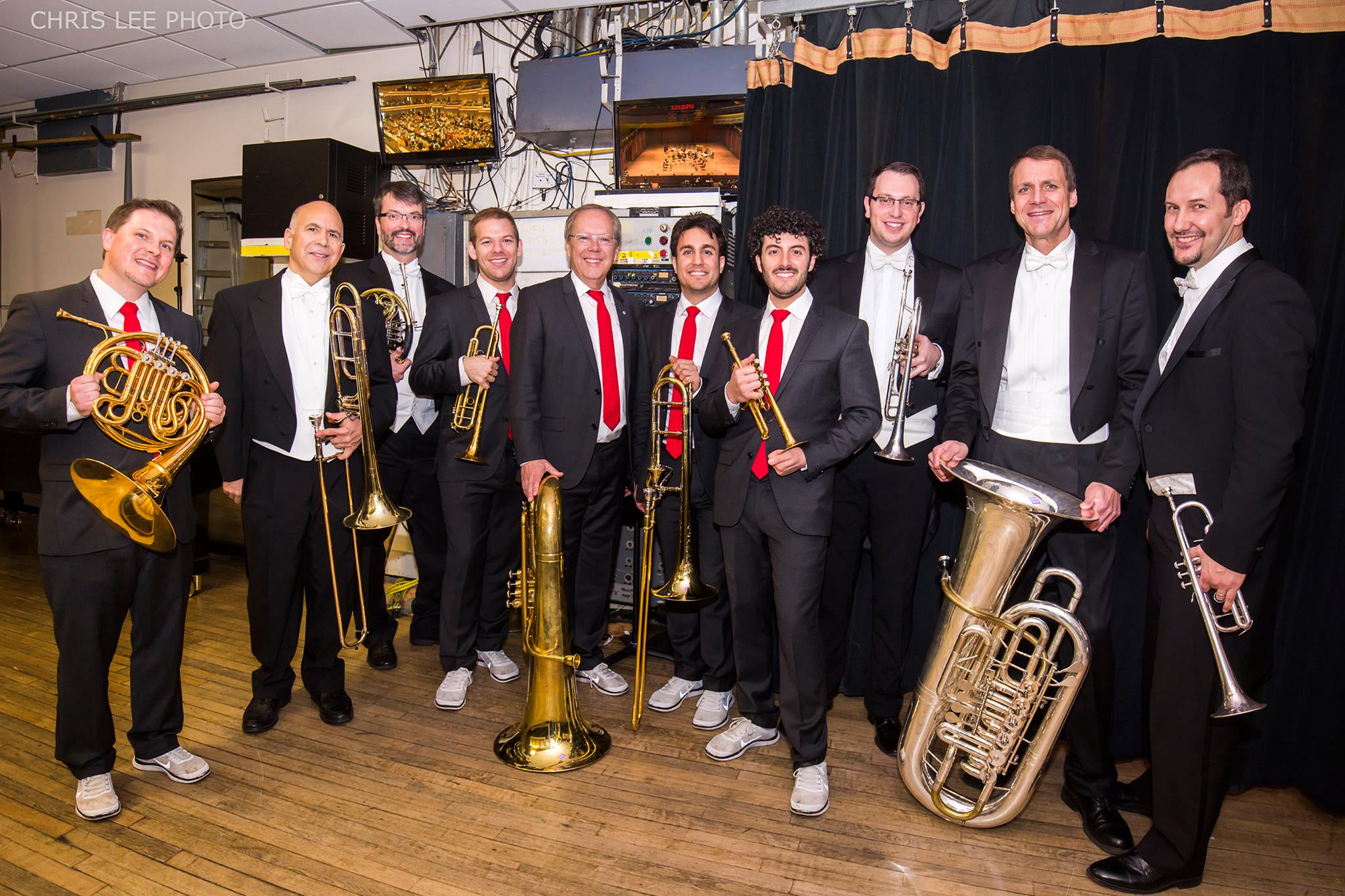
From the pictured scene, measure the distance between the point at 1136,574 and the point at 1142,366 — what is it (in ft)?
3.29

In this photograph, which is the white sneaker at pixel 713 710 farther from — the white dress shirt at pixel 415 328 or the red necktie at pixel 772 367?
the white dress shirt at pixel 415 328

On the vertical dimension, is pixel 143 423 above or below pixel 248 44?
below

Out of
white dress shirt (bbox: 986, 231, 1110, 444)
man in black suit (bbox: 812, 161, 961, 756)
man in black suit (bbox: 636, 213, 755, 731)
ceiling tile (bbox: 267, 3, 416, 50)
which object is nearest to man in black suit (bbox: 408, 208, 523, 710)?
man in black suit (bbox: 636, 213, 755, 731)

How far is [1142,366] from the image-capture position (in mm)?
2654

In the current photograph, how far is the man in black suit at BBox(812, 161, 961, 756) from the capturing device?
10.2ft

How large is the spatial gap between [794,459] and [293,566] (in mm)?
1992

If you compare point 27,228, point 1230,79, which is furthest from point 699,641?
point 27,228

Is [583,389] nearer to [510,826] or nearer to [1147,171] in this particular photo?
[510,826]

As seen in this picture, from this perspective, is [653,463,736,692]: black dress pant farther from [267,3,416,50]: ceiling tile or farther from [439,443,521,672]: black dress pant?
[267,3,416,50]: ceiling tile

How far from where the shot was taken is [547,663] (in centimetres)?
285

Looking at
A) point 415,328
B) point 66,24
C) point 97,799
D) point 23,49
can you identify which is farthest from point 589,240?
point 23,49

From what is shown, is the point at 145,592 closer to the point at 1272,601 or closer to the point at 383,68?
the point at 1272,601

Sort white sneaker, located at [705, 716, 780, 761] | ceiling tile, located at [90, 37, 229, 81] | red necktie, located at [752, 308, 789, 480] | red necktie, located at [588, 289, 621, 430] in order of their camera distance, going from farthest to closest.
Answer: ceiling tile, located at [90, 37, 229, 81]
red necktie, located at [588, 289, 621, 430]
white sneaker, located at [705, 716, 780, 761]
red necktie, located at [752, 308, 789, 480]

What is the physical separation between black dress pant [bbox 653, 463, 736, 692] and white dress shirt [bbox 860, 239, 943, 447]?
0.79 metres
